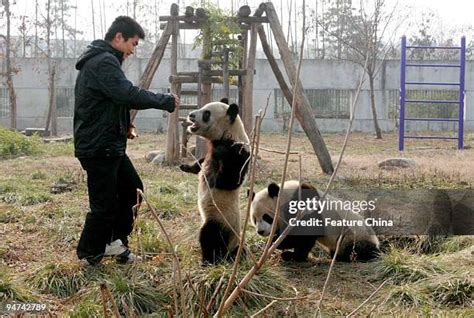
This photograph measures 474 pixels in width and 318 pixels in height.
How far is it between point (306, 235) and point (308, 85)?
25.4m

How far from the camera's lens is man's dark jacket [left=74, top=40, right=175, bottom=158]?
5.13 m

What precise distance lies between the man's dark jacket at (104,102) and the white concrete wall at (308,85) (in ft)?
78.9

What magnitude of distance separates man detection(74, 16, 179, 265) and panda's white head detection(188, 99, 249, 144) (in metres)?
0.68

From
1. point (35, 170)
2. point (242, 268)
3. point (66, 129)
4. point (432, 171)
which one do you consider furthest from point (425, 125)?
point (242, 268)

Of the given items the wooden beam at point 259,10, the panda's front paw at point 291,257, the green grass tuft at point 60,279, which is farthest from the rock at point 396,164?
the green grass tuft at point 60,279

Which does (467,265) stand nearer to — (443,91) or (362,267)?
(362,267)

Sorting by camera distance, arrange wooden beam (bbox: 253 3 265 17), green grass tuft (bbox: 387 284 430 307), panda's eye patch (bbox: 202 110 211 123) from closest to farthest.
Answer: green grass tuft (bbox: 387 284 430 307) < panda's eye patch (bbox: 202 110 211 123) < wooden beam (bbox: 253 3 265 17)

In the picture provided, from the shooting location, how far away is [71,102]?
31625 millimetres

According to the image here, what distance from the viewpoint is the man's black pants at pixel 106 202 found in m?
5.30

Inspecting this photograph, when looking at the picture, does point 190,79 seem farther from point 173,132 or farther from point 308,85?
point 308,85

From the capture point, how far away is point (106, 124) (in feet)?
17.2

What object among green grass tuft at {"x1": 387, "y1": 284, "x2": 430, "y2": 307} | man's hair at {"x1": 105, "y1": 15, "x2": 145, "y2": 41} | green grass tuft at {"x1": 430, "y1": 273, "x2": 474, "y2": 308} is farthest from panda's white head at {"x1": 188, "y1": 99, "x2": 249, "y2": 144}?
green grass tuft at {"x1": 430, "y1": 273, "x2": 474, "y2": 308}

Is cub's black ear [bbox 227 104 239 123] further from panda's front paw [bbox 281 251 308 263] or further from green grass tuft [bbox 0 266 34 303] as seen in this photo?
green grass tuft [bbox 0 266 34 303]

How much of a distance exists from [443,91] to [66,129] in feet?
55.0
